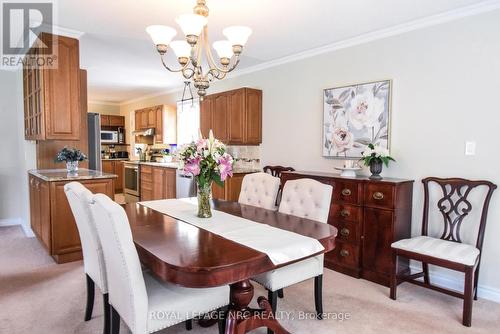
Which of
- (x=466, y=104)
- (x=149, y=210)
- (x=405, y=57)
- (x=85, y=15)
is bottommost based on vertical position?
(x=149, y=210)

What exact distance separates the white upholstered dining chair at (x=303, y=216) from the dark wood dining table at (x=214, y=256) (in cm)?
16

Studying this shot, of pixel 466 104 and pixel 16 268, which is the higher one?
pixel 466 104

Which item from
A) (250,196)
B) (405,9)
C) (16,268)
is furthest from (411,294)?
(16,268)

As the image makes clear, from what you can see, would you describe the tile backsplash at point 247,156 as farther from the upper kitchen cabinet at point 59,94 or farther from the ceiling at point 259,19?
the upper kitchen cabinet at point 59,94

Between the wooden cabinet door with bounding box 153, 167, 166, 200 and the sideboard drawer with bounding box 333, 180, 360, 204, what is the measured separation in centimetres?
364

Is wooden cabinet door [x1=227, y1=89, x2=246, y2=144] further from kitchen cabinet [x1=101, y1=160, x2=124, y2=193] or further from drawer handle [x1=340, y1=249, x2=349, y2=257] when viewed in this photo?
kitchen cabinet [x1=101, y1=160, x2=124, y2=193]

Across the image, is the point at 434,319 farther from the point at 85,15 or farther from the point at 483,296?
the point at 85,15

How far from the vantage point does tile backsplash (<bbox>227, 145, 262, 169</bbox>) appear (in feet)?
15.7

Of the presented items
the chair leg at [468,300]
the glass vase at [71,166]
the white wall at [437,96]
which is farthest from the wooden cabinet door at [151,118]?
the chair leg at [468,300]

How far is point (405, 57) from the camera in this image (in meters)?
3.08

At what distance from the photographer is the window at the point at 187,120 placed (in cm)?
622

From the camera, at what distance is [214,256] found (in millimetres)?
1471

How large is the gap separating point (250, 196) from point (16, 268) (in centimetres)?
238

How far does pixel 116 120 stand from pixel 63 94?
5.52 meters
